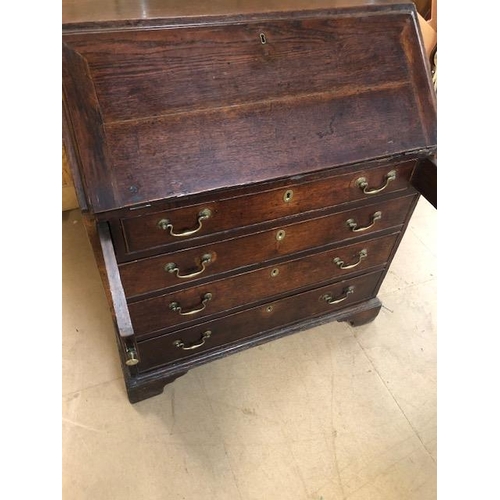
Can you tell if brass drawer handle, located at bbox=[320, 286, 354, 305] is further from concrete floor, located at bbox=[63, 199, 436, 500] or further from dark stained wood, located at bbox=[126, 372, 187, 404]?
dark stained wood, located at bbox=[126, 372, 187, 404]

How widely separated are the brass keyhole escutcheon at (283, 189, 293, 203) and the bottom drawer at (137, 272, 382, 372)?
462mm

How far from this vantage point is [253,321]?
1482mm

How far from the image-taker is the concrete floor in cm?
135

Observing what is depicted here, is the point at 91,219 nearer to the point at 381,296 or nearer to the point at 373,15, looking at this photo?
the point at 373,15

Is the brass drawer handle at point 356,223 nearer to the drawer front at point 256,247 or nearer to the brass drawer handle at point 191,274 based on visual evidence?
the drawer front at point 256,247

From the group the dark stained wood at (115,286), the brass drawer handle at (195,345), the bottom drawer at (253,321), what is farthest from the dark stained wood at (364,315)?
the dark stained wood at (115,286)

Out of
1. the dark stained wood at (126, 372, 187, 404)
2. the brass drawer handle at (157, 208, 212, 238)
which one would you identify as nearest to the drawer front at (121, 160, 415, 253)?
the brass drawer handle at (157, 208, 212, 238)

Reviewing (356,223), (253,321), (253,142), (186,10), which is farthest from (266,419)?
(186,10)

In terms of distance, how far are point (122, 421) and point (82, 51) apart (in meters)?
1.17

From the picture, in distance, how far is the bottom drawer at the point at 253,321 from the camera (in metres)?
1.36

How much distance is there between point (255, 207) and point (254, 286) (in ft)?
1.11

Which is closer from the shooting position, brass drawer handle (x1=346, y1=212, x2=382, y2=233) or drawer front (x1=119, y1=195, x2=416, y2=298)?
drawer front (x1=119, y1=195, x2=416, y2=298)

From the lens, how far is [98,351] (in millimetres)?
1638

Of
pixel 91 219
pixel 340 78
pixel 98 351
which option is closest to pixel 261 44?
A: pixel 340 78
